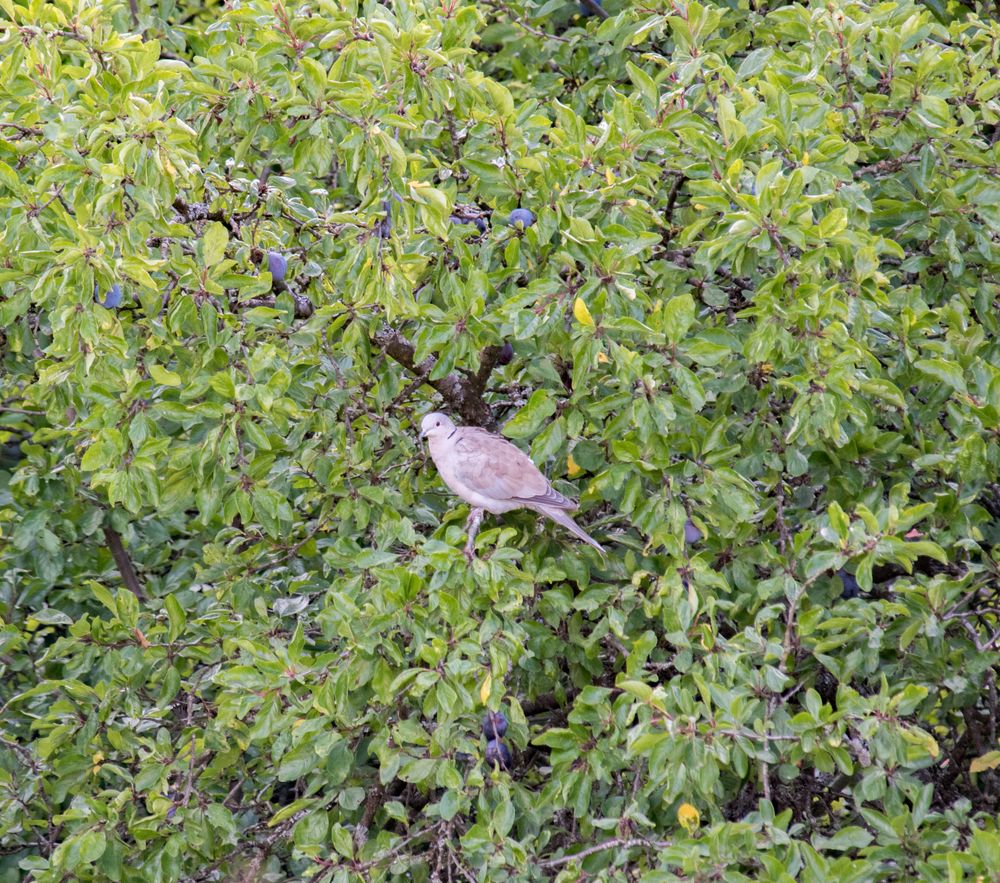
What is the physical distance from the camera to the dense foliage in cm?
374

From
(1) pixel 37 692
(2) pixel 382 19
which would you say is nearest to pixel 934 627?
(2) pixel 382 19

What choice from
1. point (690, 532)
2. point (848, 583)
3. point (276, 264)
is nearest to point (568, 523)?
point (690, 532)

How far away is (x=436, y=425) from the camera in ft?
15.0

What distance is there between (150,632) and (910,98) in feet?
10.7

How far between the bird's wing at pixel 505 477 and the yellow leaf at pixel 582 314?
664mm

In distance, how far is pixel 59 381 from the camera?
4012 mm

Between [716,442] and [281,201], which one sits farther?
[281,201]

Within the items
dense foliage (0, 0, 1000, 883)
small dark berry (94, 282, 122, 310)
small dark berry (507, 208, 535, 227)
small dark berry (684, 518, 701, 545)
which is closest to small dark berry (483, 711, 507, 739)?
dense foliage (0, 0, 1000, 883)

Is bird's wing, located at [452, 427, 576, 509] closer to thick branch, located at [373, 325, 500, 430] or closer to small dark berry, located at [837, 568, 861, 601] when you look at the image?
thick branch, located at [373, 325, 500, 430]

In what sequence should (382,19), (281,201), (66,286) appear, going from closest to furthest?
(66,286)
(382,19)
(281,201)

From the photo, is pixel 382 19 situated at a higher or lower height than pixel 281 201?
higher

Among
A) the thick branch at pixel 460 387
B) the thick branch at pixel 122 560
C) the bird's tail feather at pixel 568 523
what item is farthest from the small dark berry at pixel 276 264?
the thick branch at pixel 122 560

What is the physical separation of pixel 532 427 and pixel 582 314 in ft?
1.40

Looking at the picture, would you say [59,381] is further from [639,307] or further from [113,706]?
[639,307]
